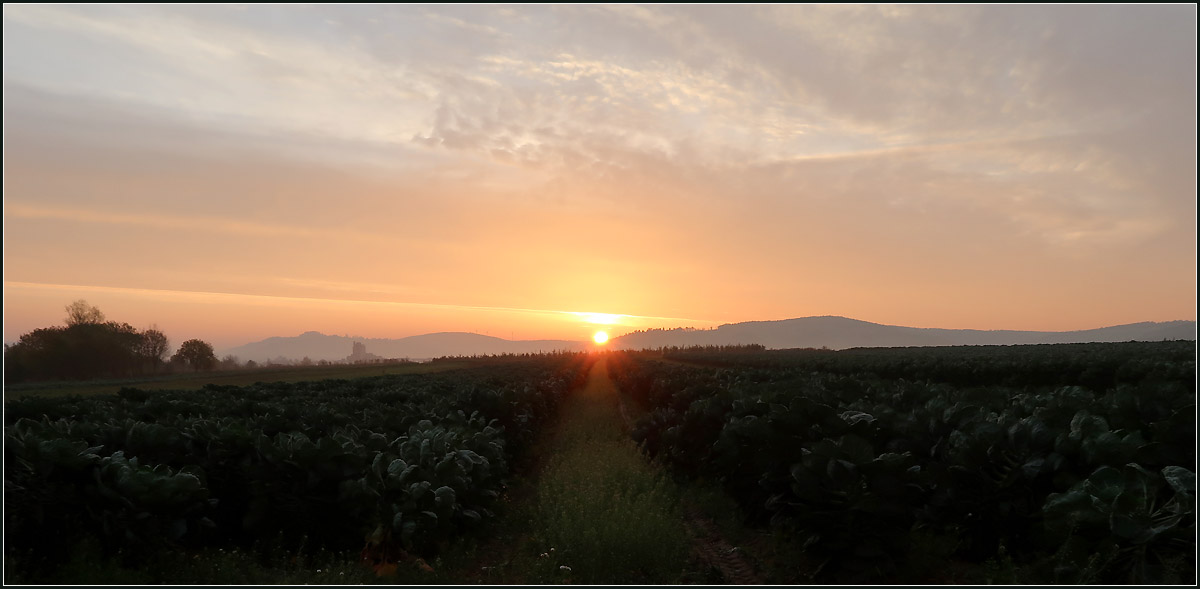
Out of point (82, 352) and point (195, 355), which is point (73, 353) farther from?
point (195, 355)

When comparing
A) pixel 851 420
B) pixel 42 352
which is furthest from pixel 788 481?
pixel 42 352

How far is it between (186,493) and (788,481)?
6.29m

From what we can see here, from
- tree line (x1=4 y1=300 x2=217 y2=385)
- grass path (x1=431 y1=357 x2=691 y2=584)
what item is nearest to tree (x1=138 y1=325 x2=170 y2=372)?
tree line (x1=4 y1=300 x2=217 y2=385)

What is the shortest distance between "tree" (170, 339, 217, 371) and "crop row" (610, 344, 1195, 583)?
89.8m

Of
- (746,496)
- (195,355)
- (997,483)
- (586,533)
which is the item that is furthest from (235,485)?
(195,355)

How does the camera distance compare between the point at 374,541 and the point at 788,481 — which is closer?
the point at 374,541

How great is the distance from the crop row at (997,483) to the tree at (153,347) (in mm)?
87401

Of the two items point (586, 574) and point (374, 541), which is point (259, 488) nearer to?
point (374, 541)

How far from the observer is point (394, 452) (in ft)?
27.4

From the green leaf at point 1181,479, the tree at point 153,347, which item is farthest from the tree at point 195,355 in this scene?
the green leaf at point 1181,479

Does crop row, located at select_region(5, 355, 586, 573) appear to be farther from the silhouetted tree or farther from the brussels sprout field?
the silhouetted tree

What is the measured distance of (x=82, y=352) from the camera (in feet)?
224

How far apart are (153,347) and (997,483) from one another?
92.8 metres

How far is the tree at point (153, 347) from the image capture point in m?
77.0
